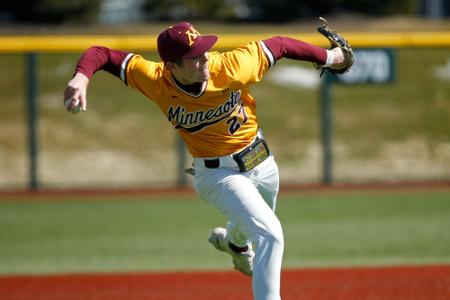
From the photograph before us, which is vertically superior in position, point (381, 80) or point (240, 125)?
point (240, 125)

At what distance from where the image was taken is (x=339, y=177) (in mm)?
13727

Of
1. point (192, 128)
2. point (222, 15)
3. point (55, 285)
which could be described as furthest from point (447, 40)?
point (222, 15)

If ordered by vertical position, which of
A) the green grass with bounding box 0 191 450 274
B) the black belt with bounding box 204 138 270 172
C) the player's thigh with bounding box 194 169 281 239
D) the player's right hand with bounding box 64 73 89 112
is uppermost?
the player's right hand with bounding box 64 73 89 112

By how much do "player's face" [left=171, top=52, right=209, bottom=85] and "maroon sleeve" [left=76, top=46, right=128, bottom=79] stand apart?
17.2 inches

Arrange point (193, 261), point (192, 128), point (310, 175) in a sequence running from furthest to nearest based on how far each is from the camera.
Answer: point (310, 175)
point (193, 261)
point (192, 128)

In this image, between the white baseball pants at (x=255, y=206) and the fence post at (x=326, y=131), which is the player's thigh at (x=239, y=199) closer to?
the white baseball pants at (x=255, y=206)

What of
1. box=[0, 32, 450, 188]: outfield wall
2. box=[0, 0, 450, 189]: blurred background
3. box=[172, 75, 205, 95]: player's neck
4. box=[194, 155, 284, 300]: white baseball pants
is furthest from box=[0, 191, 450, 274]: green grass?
box=[172, 75, 205, 95]: player's neck

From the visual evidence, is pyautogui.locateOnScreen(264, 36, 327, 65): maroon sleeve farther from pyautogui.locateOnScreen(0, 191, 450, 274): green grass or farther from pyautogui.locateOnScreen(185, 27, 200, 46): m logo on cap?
pyautogui.locateOnScreen(0, 191, 450, 274): green grass

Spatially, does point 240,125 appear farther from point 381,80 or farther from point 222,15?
point 222,15

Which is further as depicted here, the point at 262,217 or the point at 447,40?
the point at 447,40

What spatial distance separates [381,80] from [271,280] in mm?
8800

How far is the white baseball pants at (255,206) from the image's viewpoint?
15.9 ft

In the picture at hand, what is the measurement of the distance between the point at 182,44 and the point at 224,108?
0.55m

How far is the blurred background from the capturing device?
521 inches
